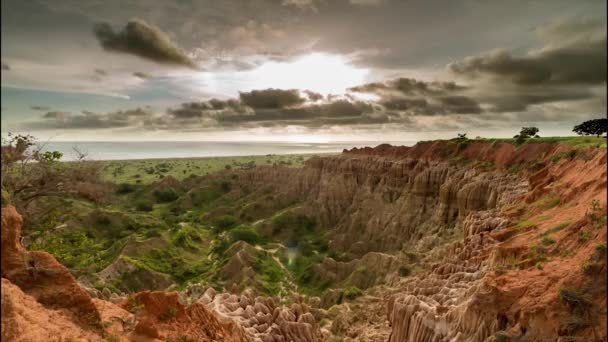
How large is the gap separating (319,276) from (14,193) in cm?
3988

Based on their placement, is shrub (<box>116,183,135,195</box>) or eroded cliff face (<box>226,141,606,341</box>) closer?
eroded cliff face (<box>226,141,606,341</box>)

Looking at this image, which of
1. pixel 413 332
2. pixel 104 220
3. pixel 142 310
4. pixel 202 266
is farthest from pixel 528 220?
pixel 104 220

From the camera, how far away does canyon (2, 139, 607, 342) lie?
1236 cm

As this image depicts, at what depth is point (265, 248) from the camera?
6481 centimetres

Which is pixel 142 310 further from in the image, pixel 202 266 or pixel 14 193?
pixel 202 266

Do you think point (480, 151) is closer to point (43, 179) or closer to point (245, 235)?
point (245, 235)

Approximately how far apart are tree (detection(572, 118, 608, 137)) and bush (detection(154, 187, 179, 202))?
103202mm

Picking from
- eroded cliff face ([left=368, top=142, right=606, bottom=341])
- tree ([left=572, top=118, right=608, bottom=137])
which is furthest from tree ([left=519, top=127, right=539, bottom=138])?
eroded cliff face ([left=368, top=142, right=606, bottom=341])

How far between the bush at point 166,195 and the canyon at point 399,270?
37487 millimetres

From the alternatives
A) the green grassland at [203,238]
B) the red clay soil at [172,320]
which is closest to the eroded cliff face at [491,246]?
the green grassland at [203,238]

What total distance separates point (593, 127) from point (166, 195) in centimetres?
10634

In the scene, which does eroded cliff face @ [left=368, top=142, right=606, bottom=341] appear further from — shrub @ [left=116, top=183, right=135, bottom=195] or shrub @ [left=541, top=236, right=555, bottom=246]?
shrub @ [left=116, top=183, right=135, bottom=195]

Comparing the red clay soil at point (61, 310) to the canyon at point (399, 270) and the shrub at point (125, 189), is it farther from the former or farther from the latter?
the shrub at point (125, 189)

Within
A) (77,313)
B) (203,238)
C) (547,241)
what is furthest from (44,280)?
(203,238)
